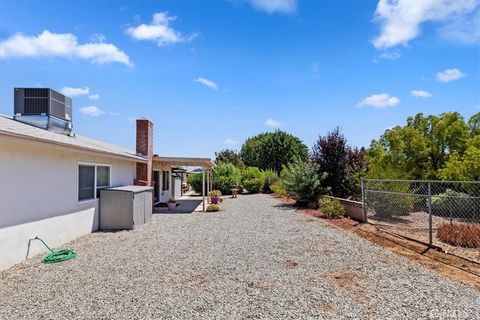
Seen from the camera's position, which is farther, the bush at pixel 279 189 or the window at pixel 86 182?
the bush at pixel 279 189

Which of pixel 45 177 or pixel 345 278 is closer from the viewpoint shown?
pixel 345 278

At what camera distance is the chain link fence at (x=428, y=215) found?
7.48 metres

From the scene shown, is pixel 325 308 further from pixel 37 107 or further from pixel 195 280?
pixel 37 107

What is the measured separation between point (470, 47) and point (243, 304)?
11.7 meters

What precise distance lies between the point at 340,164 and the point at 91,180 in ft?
36.9

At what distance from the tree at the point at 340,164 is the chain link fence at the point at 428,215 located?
263cm

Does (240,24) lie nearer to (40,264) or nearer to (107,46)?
(107,46)

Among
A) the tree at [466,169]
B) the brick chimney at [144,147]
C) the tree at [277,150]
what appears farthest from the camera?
the tree at [277,150]

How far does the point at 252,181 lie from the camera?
94.4 feet

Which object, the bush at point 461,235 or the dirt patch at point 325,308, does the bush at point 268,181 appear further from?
the dirt patch at point 325,308

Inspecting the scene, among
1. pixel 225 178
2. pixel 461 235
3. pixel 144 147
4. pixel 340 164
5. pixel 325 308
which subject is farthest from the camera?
pixel 225 178

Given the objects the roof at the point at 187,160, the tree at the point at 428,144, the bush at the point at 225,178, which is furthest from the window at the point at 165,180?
the tree at the point at 428,144

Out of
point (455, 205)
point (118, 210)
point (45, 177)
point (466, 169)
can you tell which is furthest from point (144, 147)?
point (466, 169)

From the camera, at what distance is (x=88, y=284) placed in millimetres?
4973
